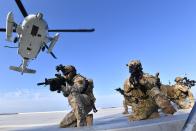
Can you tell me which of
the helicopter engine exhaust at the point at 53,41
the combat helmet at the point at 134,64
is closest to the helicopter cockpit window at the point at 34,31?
the helicopter engine exhaust at the point at 53,41

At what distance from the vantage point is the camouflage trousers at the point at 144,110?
7516mm

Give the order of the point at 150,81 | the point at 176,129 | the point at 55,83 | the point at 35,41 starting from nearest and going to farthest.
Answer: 1. the point at 176,129
2. the point at 55,83
3. the point at 150,81
4. the point at 35,41

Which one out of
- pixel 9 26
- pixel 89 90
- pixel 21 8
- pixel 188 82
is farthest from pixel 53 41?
pixel 89 90

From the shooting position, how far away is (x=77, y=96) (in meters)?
7.46

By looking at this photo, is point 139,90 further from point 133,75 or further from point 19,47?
point 19,47

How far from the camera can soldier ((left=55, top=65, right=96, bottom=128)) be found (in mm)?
7297

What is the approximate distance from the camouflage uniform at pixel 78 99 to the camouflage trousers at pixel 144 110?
110cm

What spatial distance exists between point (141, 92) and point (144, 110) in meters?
0.47

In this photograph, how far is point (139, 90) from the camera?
787 centimetres

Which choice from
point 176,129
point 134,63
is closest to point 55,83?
point 134,63

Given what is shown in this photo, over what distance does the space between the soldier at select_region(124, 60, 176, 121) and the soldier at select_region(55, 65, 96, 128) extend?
96 cm

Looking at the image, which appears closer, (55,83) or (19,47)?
(55,83)

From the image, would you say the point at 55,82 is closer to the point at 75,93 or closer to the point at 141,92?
the point at 75,93

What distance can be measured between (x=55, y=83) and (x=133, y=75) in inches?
77.0
